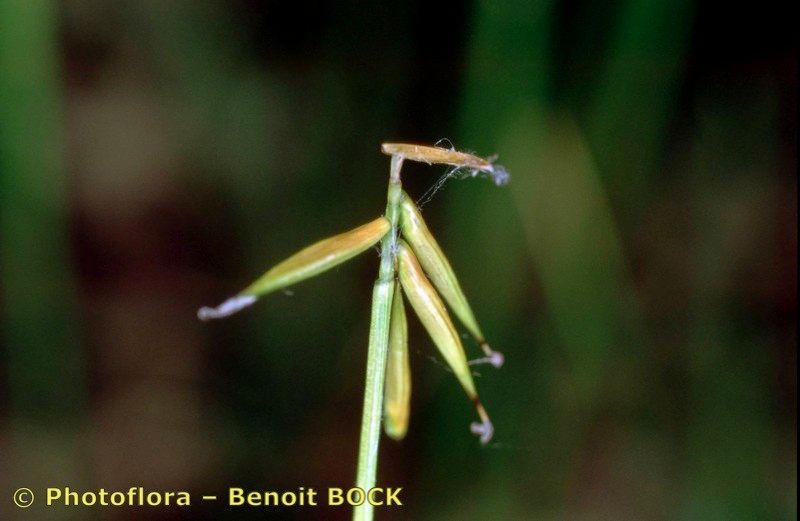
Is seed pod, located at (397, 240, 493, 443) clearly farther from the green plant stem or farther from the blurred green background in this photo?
the blurred green background

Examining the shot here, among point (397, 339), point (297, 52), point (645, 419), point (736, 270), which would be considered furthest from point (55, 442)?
point (736, 270)

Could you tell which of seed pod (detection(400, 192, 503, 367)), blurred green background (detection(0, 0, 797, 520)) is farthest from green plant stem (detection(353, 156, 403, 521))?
blurred green background (detection(0, 0, 797, 520))

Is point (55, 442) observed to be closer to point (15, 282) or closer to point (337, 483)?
point (15, 282)

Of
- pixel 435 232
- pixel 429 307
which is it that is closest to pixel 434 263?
pixel 429 307

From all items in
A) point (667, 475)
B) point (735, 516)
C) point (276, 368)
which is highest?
point (276, 368)

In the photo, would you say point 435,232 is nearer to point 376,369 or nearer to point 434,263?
point 434,263

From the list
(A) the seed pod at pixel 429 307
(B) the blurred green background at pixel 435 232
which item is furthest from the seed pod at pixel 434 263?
(B) the blurred green background at pixel 435 232
